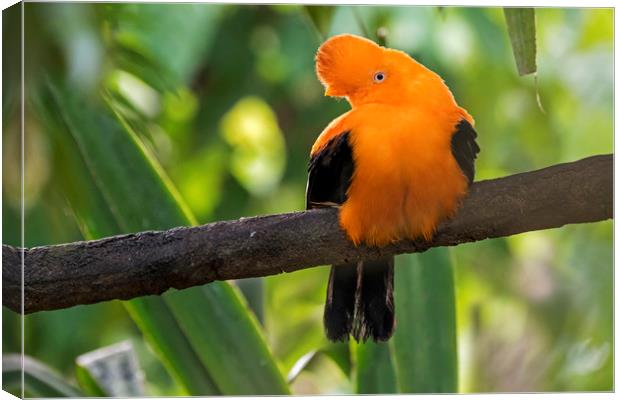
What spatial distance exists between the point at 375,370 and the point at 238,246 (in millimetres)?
647

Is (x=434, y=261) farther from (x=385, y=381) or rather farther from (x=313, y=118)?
(x=313, y=118)

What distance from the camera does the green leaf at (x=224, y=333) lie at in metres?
2.56

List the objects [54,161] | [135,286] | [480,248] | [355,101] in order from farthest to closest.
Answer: [480,248] → [355,101] → [135,286] → [54,161]

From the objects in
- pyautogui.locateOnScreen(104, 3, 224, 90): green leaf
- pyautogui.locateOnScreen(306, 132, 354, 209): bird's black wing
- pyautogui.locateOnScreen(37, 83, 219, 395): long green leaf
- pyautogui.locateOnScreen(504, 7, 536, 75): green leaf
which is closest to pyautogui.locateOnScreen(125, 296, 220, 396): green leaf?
pyautogui.locateOnScreen(37, 83, 219, 395): long green leaf

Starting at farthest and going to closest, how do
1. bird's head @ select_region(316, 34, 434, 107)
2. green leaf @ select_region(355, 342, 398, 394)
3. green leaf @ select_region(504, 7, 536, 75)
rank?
green leaf @ select_region(355, 342, 398, 394) < bird's head @ select_region(316, 34, 434, 107) < green leaf @ select_region(504, 7, 536, 75)

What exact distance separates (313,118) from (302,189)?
0.68ft

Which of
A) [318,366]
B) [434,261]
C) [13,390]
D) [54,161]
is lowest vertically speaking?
[318,366]

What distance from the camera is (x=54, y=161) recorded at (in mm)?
1173

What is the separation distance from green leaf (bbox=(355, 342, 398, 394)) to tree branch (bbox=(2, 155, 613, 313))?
0.41 m

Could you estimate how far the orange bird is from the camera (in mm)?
2420

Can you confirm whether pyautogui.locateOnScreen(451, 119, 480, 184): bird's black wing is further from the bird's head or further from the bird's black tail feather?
the bird's black tail feather

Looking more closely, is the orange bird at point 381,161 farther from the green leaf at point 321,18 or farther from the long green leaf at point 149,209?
the long green leaf at point 149,209

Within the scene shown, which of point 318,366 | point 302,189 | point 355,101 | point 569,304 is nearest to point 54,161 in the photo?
point 355,101

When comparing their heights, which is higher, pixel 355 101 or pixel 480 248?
pixel 355 101
